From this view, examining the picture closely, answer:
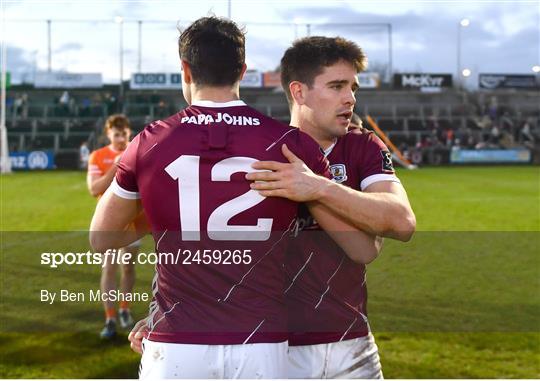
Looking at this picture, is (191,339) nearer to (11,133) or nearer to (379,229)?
(379,229)

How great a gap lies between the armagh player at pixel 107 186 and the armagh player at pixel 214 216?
144 inches

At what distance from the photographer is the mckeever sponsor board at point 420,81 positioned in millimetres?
49656

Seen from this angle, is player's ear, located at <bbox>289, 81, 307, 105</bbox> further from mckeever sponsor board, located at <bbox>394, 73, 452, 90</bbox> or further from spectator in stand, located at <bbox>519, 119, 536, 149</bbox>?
mckeever sponsor board, located at <bbox>394, 73, 452, 90</bbox>

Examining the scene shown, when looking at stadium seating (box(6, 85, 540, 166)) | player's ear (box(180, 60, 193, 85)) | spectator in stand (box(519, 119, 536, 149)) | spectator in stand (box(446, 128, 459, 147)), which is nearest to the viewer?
player's ear (box(180, 60, 193, 85))

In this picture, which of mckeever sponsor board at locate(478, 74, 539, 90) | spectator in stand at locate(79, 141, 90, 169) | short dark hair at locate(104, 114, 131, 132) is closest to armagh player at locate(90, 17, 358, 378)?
short dark hair at locate(104, 114, 131, 132)

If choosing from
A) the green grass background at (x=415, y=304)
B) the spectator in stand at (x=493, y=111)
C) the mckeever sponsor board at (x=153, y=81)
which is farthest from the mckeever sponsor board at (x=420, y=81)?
the green grass background at (x=415, y=304)

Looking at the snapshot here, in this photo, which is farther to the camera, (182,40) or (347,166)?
(347,166)

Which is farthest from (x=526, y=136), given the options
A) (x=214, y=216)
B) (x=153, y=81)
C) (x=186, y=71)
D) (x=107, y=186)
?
(x=214, y=216)

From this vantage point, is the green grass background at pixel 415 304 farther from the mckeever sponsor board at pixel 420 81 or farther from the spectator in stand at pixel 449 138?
the mckeever sponsor board at pixel 420 81

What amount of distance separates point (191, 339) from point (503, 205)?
1635 centimetres

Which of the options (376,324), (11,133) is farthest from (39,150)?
(376,324)

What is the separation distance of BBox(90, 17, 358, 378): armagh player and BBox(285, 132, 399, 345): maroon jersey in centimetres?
48

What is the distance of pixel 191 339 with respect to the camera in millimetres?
2354

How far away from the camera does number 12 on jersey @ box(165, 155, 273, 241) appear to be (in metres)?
2.30
